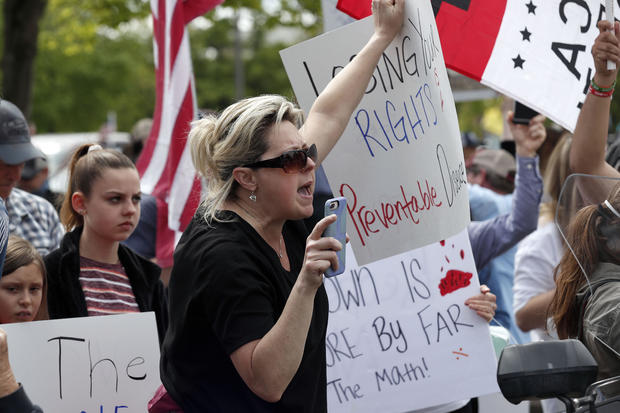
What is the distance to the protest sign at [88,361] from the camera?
3.33m

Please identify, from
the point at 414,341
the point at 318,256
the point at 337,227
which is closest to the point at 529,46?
the point at 414,341

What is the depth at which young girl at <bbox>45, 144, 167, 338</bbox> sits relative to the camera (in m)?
3.68

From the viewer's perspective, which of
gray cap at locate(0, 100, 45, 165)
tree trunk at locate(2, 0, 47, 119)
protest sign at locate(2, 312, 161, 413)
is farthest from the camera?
tree trunk at locate(2, 0, 47, 119)

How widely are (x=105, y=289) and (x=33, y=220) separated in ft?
4.10

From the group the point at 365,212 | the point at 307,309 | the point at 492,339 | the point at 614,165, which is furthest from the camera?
the point at 492,339

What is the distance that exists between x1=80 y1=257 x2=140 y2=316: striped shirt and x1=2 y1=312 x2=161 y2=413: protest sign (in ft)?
0.75

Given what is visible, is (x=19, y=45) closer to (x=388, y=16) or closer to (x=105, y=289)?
(x=105, y=289)

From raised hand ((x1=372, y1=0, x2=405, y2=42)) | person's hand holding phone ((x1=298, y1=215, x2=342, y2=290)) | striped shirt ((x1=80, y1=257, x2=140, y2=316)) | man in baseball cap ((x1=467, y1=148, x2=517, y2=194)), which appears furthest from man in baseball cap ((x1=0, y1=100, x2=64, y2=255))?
man in baseball cap ((x1=467, y1=148, x2=517, y2=194))

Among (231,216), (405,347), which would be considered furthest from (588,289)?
(405,347)

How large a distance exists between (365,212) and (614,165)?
1263 mm

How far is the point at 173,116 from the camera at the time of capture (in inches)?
210

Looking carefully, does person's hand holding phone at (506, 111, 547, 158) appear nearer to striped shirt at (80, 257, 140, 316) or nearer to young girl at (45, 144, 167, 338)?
young girl at (45, 144, 167, 338)

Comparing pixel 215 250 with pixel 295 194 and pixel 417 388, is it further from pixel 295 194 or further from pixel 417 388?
pixel 417 388

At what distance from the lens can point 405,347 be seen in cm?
379
